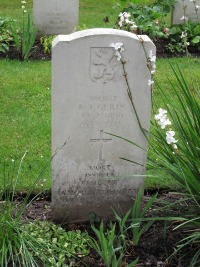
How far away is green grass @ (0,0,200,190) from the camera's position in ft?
16.7

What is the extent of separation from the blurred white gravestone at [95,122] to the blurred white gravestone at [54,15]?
4.93 meters

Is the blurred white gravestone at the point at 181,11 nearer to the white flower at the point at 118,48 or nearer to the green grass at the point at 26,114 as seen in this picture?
the green grass at the point at 26,114

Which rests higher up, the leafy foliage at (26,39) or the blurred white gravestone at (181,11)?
the blurred white gravestone at (181,11)

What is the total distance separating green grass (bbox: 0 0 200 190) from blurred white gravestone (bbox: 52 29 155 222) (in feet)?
0.77

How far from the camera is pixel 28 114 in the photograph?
628 cm

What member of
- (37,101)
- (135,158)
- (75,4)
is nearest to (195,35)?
(75,4)

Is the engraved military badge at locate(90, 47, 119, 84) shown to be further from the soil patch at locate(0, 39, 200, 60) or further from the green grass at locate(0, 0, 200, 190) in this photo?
the soil patch at locate(0, 39, 200, 60)

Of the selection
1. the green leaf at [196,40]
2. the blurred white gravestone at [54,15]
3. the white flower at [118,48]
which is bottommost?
the green leaf at [196,40]

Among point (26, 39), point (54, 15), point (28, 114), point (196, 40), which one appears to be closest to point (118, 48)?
point (28, 114)

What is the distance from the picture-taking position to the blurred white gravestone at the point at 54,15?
866cm

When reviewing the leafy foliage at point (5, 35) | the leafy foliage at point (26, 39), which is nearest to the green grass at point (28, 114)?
the leafy foliage at point (26, 39)

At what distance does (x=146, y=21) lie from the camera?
859 centimetres

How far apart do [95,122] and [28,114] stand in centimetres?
237

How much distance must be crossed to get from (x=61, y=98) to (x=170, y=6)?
555cm
